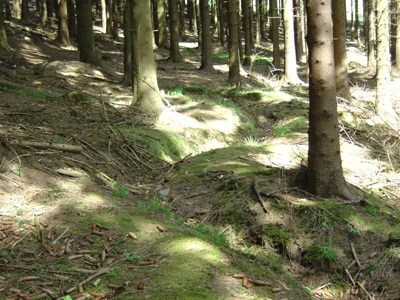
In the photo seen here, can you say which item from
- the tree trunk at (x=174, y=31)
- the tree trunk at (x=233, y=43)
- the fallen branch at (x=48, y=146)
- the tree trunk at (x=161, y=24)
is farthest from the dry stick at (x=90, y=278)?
the tree trunk at (x=161, y=24)

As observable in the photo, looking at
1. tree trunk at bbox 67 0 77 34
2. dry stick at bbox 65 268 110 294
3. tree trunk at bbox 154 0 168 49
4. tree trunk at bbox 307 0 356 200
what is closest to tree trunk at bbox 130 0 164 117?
tree trunk at bbox 307 0 356 200

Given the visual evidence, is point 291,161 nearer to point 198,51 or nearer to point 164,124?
point 164,124

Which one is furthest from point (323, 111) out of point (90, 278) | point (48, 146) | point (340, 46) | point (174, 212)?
point (340, 46)

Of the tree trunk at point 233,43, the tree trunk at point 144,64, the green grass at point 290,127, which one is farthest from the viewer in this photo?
the tree trunk at point 233,43

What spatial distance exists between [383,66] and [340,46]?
179cm

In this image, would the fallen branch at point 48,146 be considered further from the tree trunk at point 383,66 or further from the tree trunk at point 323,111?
the tree trunk at point 383,66

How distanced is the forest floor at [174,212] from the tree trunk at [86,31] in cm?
619

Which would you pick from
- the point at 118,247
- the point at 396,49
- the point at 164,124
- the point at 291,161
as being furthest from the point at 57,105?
the point at 396,49

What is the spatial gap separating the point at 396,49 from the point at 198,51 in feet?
42.6

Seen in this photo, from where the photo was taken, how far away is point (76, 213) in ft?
15.7

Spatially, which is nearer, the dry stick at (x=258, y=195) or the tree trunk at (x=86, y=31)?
the dry stick at (x=258, y=195)

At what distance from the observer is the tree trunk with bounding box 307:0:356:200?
5.44m

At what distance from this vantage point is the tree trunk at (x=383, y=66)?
35.4 ft

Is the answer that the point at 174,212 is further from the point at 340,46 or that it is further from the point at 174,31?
the point at 174,31
